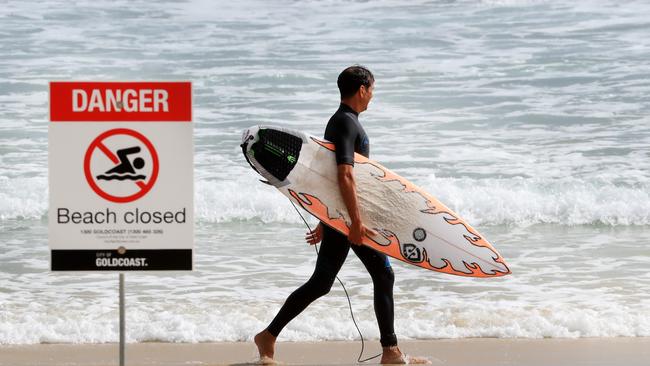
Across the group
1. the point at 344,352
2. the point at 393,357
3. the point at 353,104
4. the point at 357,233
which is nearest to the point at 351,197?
the point at 357,233

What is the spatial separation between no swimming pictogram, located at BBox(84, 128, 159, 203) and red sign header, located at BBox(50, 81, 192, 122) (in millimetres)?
67

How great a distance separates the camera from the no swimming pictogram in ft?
11.6

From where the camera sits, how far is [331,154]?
4.65 meters

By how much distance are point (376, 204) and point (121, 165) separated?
1.49 metres

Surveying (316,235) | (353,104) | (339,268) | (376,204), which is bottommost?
(339,268)

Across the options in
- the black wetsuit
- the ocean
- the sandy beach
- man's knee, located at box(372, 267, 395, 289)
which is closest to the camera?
the black wetsuit

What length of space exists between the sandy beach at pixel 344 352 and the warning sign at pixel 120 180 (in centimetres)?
151

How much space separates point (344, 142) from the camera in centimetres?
449

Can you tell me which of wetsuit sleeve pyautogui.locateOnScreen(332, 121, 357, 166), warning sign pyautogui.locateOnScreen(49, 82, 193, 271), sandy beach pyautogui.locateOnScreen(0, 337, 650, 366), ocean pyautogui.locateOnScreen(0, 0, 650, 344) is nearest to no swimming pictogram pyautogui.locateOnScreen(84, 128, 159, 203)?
warning sign pyautogui.locateOnScreen(49, 82, 193, 271)

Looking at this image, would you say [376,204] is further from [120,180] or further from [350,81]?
[120,180]

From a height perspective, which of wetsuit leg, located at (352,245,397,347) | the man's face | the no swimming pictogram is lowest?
wetsuit leg, located at (352,245,397,347)

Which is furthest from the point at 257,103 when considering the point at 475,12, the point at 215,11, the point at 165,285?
the point at 165,285

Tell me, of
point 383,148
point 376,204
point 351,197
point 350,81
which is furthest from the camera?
point 383,148

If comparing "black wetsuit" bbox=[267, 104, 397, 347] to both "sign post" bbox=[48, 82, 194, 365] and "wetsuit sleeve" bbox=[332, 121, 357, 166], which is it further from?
"sign post" bbox=[48, 82, 194, 365]
